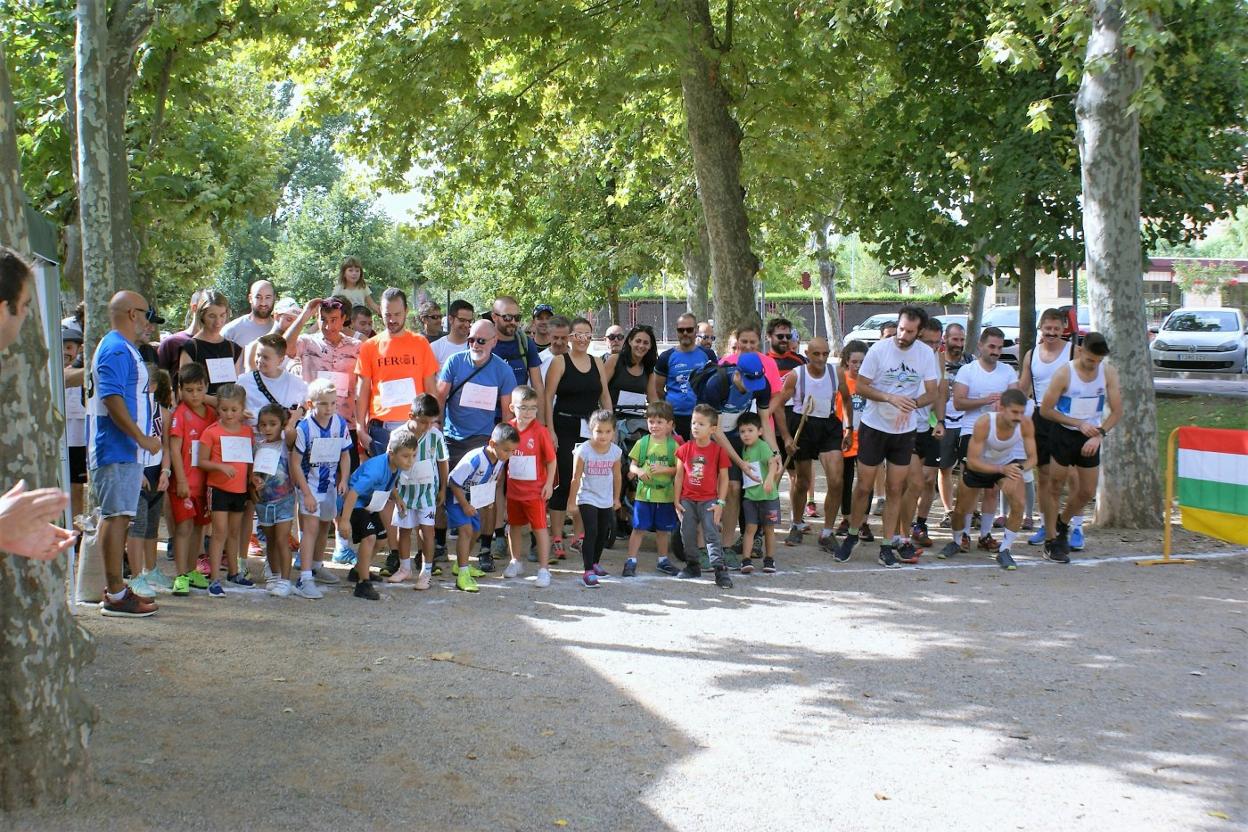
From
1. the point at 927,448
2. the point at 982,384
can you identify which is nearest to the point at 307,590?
the point at 927,448

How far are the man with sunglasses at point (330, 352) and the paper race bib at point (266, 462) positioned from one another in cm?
131

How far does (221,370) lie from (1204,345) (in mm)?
26403

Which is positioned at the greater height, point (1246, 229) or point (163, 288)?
point (1246, 229)

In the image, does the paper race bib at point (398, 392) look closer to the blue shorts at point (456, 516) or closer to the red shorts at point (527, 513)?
the blue shorts at point (456, 516)

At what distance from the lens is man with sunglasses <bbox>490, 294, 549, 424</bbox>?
9633 mm

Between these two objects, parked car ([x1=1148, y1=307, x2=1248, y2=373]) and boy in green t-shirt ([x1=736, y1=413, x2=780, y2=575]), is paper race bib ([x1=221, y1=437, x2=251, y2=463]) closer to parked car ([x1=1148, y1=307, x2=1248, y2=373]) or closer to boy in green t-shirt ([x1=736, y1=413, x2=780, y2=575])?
boy in green t-shirt ([x1=736, y1=413, x2=780, y2=575])

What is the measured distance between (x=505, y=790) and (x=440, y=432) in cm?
412

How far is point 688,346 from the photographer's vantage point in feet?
34.2

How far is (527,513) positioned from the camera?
899cm

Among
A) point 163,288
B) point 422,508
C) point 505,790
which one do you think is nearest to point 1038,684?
point 505,790

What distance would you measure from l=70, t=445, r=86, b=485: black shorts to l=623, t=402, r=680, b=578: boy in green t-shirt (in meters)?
3.90

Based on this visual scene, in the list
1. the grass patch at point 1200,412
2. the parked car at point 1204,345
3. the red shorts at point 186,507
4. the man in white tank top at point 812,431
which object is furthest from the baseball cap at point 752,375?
the parked car at point 1204,345

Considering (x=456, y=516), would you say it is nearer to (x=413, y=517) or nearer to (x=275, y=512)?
(x=413, y=517)

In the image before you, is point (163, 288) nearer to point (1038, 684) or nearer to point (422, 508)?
point (422, 508)
